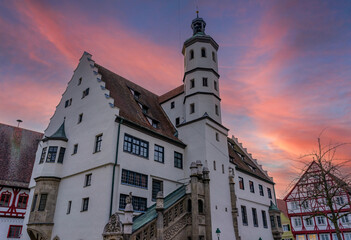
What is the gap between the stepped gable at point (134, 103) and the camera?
2381 centimetres

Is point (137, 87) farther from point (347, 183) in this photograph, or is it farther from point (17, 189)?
point (347, 183)

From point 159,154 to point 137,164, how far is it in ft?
10.1

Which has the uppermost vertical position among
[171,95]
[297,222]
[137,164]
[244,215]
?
[171,95]

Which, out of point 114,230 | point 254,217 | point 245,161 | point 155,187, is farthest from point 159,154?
point 245,161

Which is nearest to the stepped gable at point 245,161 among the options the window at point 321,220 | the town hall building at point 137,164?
the town hall building at point 137,164

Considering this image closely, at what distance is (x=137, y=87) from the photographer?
31.8 meters

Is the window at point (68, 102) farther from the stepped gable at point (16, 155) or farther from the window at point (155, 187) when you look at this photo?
the stepped gable at point (16, 155)

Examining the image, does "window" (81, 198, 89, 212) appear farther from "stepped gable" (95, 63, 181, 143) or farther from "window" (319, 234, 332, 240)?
"window" (319, 234, 332, 240)

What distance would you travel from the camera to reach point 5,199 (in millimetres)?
32781

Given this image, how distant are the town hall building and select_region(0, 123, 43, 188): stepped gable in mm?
9638

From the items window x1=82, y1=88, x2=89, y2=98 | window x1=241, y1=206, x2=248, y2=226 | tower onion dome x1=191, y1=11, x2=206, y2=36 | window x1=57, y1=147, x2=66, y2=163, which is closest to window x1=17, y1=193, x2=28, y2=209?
window x1=57, y1=147, x2=66, y2=163

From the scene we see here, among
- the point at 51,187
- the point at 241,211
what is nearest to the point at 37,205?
the point at 51,187

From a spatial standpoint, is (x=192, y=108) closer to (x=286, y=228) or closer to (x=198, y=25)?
(x=198, y=25)

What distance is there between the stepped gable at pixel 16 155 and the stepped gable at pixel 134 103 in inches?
685
